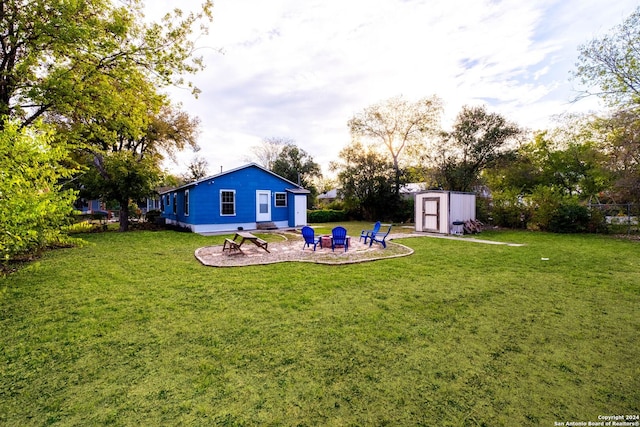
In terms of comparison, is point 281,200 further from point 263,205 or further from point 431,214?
point 431,214

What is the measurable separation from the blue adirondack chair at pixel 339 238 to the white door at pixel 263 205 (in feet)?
29.4

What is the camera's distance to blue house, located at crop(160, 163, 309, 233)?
1598 cm

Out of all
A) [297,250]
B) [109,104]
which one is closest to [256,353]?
[297,250]

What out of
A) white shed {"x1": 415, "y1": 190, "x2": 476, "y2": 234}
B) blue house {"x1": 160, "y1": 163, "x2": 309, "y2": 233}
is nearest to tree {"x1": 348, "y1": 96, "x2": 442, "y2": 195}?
white shed {"x1": 415, "y1": 190, "x2": 476, "y2": 234}

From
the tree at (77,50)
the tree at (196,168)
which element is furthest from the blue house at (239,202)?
the tree at (196,168)

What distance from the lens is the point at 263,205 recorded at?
707 inches

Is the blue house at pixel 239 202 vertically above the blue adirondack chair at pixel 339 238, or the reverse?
the blue house at pixel 239 202

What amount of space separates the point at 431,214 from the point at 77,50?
16.0m

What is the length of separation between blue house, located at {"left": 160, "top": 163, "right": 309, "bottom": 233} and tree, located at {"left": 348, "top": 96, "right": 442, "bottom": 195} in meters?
11.0

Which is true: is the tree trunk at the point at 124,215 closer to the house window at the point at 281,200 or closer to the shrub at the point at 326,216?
the house window at the point at 281,200

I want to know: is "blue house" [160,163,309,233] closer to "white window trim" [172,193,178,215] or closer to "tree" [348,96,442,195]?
"white window trim" [172,193,178,215]

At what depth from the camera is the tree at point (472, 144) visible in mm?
20000

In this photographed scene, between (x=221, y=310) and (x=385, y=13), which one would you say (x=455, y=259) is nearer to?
(x=221, y=310)

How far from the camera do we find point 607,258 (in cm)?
853
